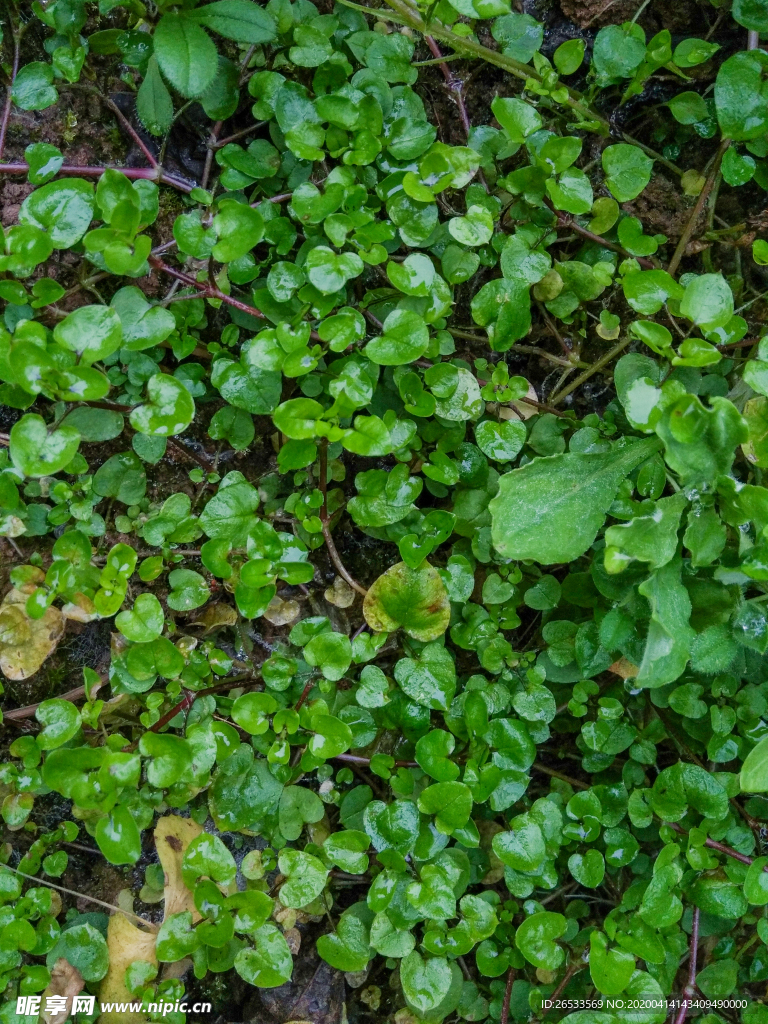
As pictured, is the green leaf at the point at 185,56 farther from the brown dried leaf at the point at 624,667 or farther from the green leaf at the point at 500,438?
the brown dried leaf at the point at 624,667

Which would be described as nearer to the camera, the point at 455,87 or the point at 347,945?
the point at 347,945

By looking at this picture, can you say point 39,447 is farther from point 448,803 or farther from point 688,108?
point 688,108

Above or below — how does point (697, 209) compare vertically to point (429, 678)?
above

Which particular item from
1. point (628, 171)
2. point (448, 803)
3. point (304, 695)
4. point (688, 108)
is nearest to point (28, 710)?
point (304, 695)

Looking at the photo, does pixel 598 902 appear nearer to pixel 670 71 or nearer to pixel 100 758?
pixel 100 758

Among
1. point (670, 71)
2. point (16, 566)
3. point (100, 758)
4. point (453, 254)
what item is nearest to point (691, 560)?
point (453, 254)

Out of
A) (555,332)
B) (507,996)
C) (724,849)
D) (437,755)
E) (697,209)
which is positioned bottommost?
(507,996)

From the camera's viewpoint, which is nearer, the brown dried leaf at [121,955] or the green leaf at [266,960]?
the green leaf at [266,960]

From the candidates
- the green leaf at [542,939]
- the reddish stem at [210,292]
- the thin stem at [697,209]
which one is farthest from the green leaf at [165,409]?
the green leaf at [542,939]
